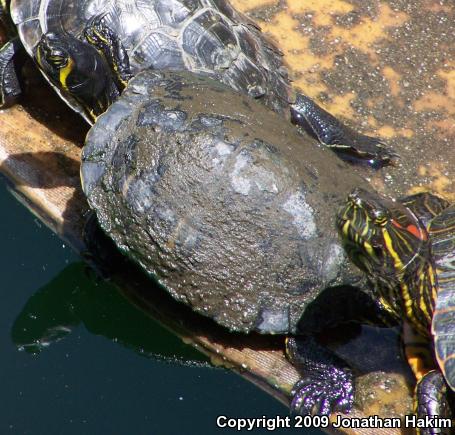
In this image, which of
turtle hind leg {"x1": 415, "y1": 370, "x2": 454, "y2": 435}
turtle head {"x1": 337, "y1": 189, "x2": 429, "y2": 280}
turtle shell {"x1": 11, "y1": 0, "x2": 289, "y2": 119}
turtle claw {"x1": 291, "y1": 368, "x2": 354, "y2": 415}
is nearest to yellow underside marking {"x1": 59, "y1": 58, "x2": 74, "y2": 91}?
turtle shell {"x1": 11, "y1": 0, "x2": 289, "y2": 119}

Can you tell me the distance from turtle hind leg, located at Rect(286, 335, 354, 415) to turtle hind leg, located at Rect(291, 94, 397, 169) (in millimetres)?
1482

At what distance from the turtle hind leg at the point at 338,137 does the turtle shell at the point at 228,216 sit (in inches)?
39.4

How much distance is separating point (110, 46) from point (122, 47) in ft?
0.26

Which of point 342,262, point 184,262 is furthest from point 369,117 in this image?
point 184,262

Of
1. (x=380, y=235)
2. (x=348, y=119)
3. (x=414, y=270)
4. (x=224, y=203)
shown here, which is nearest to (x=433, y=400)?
(x=414, y=270)

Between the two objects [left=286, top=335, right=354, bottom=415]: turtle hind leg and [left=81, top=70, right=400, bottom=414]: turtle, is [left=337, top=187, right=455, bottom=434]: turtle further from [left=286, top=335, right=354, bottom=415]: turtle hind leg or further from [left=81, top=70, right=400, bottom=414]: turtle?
[left=286, top=335, right=354, bottom=415]: turtle hind leg

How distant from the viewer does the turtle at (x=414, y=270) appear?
367 centimetres

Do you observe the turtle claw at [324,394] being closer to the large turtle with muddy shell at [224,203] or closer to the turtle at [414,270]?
the large turtle with muddy shell at [224,203]

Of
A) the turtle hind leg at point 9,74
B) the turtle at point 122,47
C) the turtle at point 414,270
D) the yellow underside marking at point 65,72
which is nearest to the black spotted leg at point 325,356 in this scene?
the turtle at point 414,270

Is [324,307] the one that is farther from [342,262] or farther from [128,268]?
[128,268]

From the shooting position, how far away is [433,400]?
3873 millimetres

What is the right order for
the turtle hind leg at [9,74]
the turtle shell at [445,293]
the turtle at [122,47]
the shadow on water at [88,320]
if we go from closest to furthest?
the turtle shell at [445,293] < the shadow on water at [88,320] < the turtle at [122,47] < the turtle hind leg at [9,74]

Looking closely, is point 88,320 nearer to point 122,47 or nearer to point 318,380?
point 318,380

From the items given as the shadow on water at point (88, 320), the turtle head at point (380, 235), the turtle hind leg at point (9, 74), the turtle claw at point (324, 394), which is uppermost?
the turtle hind leg at point (9, 74)
